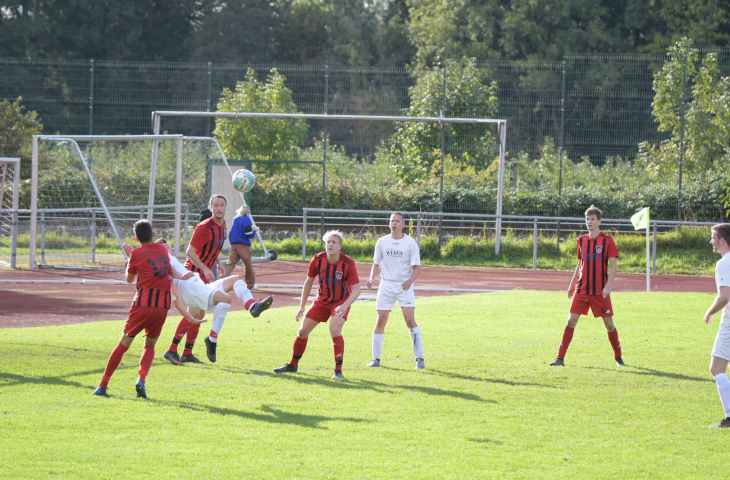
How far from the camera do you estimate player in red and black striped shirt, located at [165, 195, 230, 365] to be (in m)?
9.99

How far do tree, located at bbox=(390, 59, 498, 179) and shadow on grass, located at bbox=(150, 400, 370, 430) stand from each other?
1864 centimetres

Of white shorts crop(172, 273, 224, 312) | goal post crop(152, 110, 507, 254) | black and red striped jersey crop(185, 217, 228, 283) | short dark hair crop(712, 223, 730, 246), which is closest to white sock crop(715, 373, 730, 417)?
short dark hair crop(712, 223, 730, 246)

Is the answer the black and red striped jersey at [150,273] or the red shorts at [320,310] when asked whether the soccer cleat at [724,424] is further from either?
the black and red striped jersey at [150,273]

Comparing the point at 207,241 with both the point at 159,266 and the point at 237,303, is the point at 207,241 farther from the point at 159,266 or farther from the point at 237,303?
the point at 237,303

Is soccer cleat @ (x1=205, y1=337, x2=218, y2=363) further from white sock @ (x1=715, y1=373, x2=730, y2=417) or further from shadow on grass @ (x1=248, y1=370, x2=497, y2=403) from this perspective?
white sock @ (x1=715, y1=373, x2=730, y2=417)

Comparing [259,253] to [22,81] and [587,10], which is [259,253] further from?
[587,10]

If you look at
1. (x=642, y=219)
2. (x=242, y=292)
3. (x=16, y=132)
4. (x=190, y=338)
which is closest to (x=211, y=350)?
(x=190, y=338)

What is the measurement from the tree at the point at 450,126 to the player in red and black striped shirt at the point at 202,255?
622 inches

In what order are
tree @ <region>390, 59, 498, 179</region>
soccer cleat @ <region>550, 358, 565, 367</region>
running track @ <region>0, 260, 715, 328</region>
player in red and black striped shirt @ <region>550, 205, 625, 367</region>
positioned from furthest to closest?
tree @ <region>390, 59, 498, 179</region> < running track @ <region>0, 260, 715, 328</region> < player in red and black striped shirt @ <region>550, 205, 625, 367</region> < soccer cleat @ <region>550, 358, 565, 367</region>

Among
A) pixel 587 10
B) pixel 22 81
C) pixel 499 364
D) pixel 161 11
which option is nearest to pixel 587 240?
pixel 499 364

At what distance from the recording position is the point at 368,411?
7680 millimetres

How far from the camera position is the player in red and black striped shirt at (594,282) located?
10273 mm

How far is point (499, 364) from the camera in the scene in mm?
10141

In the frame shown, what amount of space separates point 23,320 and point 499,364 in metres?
7.54
